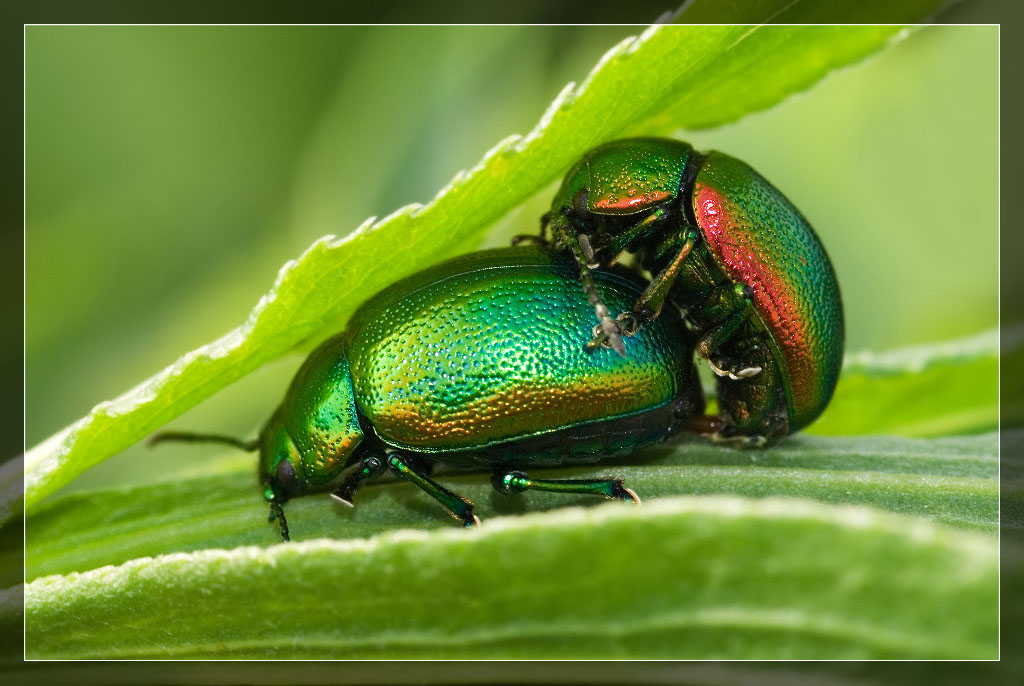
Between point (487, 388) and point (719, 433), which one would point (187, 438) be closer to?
point (487, 388)

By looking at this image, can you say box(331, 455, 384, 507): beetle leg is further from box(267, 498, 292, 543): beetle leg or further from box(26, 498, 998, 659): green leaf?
box(26, 498, 998, 659): green leaf

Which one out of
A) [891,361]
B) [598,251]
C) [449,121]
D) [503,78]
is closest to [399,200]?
[449,121]
